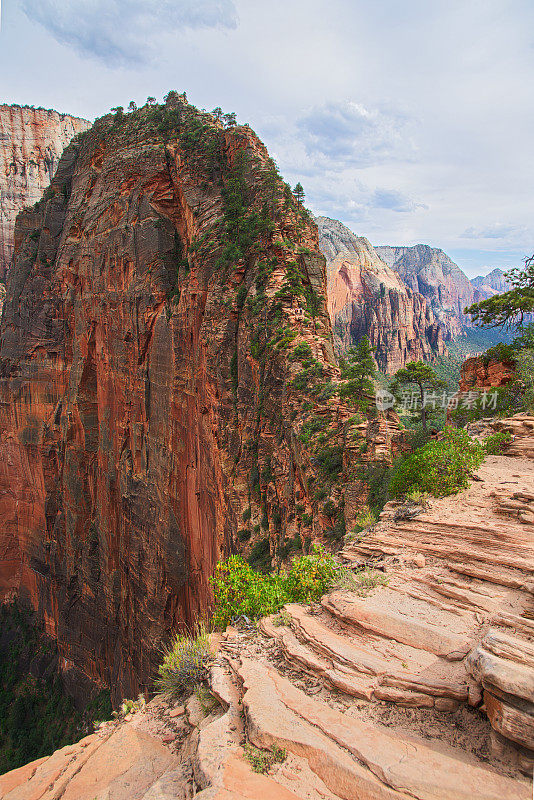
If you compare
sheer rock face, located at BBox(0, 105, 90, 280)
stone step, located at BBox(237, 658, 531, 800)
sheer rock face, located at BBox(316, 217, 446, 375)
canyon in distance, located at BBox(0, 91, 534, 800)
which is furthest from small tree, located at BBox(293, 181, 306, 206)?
sheer rock face, located at BBox(316, 217, 446, 375)

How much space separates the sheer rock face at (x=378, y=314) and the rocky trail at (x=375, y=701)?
11943cm

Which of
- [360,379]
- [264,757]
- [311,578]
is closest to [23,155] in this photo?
[360,379]

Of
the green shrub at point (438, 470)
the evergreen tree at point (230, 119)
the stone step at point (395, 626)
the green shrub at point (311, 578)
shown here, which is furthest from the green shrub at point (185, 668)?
the evergreen tree at point (230, 119)

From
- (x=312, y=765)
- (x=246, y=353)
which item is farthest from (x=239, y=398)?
(x=312, y=765)

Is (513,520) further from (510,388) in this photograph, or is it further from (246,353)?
(246,353)

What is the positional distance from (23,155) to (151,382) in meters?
72.2

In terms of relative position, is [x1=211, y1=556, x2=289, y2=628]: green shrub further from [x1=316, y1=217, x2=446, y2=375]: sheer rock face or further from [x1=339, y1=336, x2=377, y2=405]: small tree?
[x1=316, y1=217, x2=446, y2=375]: sheer rock face

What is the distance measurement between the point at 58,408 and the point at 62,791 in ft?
127

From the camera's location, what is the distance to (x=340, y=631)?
6328 millimetres

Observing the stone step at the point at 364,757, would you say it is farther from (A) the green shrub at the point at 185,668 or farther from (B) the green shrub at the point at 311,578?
(B) the green shrub at the point at 311,578

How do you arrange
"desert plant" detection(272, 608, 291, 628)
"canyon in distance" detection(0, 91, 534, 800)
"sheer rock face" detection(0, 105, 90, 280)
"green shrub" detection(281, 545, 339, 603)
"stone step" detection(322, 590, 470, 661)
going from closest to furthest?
"canyon in distance" detection(0, 91, 534, 800) < "stone step" detection(322, 590, 470, 661) < "desert plant" detection(272, 608, 291, 628) < "green shrub" detection(281, 545, 339, 603) < "sheer rock face" detection(0, 105, 90, 280)

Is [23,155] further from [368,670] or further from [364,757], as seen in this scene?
[364,757]

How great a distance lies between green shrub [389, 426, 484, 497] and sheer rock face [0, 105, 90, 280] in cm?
8284

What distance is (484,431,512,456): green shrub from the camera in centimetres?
1185
